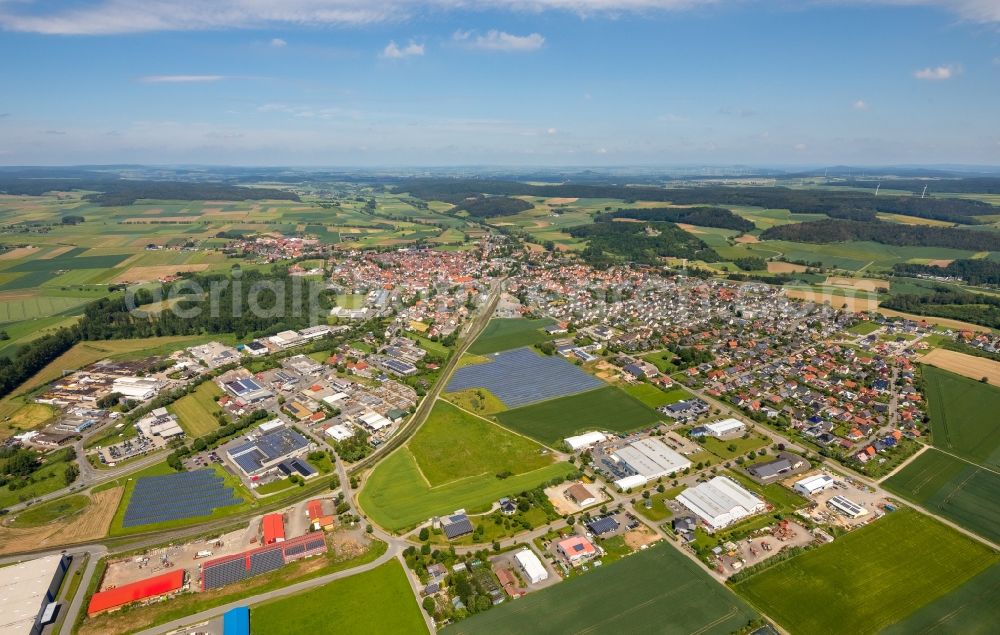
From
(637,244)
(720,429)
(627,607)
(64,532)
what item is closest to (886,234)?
(637,244)

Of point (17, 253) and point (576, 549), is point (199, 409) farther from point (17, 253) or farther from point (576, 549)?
point (17, 253)

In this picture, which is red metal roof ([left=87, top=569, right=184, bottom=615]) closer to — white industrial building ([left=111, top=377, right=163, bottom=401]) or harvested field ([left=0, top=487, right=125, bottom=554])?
harvested field ([left=0, top=487, right=125, bottom=554])

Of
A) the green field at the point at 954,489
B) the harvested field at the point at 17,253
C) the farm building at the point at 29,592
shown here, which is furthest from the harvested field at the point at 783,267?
the harvested field at the point at 17,253

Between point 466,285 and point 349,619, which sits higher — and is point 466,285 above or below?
above

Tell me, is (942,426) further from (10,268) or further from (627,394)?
(10,268)

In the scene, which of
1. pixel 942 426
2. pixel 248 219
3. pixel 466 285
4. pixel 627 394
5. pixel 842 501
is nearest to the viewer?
pixel 842 501

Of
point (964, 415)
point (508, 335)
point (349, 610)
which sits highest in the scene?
point (508, 335)

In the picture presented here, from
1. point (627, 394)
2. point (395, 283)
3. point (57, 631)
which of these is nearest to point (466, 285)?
point (395, 283)
